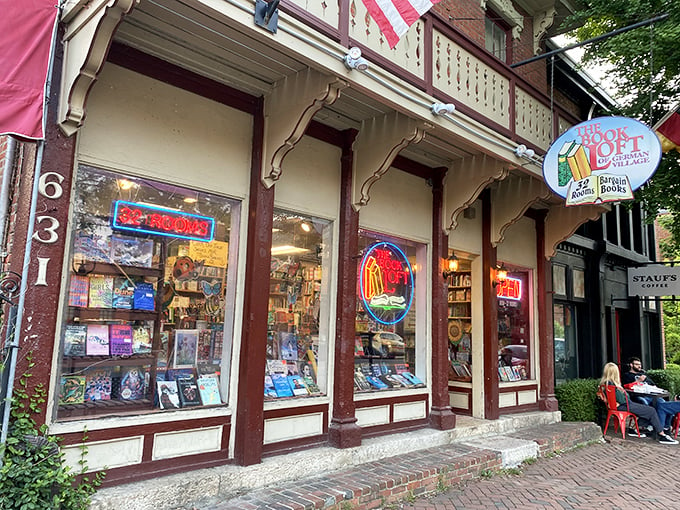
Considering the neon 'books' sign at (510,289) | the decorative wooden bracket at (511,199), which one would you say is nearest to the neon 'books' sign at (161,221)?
the decorative wooden bracket at (511,199)

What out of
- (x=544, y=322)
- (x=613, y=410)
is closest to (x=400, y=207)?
(x=544, y=322)

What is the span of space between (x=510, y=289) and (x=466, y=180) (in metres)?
Result: 3.01

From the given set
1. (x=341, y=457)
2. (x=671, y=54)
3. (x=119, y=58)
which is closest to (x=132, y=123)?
(x=119, y=58)

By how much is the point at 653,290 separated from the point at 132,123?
13694 mm

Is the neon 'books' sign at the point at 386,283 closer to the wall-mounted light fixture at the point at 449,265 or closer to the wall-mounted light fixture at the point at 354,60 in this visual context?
the wall-mounted light fixture at the point at 449,265

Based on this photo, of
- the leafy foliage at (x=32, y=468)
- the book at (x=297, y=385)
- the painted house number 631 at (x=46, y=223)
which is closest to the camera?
the leafy foliage at (x=32, y=468)

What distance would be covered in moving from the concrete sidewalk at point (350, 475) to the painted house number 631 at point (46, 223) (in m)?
1.89

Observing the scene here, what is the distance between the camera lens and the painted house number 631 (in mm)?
3984

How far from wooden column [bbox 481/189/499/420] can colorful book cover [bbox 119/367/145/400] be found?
5.72 m

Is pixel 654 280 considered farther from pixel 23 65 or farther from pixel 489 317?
pixel 23 65

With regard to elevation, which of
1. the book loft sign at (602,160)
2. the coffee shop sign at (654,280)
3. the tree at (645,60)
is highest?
the tree at (645,60)

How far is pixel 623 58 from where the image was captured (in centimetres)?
930

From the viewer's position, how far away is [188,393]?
5109 millimetres

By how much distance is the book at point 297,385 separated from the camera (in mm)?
5980
